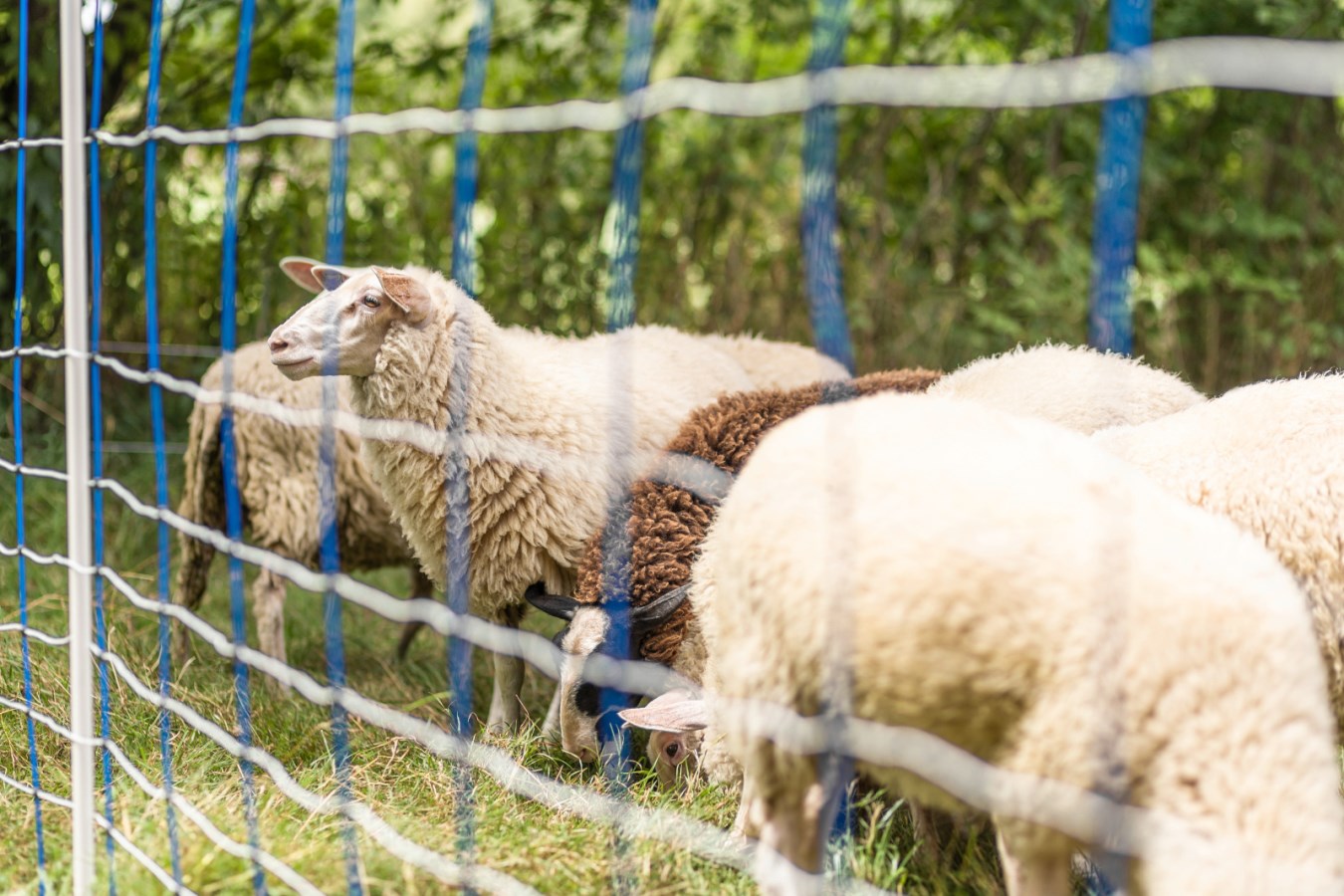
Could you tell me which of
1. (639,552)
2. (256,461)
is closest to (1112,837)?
(639,552)

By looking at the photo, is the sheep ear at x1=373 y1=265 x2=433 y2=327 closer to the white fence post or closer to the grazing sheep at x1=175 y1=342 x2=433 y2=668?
the white fence post

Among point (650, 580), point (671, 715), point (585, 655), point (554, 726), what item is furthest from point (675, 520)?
point (554, 726)

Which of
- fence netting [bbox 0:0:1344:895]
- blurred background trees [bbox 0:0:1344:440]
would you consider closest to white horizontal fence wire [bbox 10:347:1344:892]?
fence netting [bbox 0:0:1344:895]

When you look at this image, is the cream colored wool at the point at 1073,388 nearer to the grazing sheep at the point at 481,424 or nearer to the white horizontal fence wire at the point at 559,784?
the grazing sheep at the point at 481,424

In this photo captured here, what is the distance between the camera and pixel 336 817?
2352 millimetres

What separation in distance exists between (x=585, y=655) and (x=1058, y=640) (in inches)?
65.1

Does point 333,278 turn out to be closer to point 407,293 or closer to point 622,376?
point 407,293

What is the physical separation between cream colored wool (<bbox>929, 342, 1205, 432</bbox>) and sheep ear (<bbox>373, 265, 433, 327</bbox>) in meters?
1.36

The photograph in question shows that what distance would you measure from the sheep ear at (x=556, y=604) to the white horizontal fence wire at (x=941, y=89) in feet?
4.74

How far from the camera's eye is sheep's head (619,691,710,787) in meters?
2.63

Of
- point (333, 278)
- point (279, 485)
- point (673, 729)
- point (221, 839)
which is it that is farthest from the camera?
point (279, 485)

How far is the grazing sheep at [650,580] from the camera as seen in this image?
9.73 ft

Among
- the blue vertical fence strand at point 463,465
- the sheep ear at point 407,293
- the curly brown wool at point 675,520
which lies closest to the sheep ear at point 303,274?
the sheep ear at point 407,293

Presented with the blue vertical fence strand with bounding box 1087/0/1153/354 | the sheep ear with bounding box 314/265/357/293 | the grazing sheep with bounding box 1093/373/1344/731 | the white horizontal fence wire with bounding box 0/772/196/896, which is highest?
the blue vertical fence strand with bounding box 1087/0/1153/354
